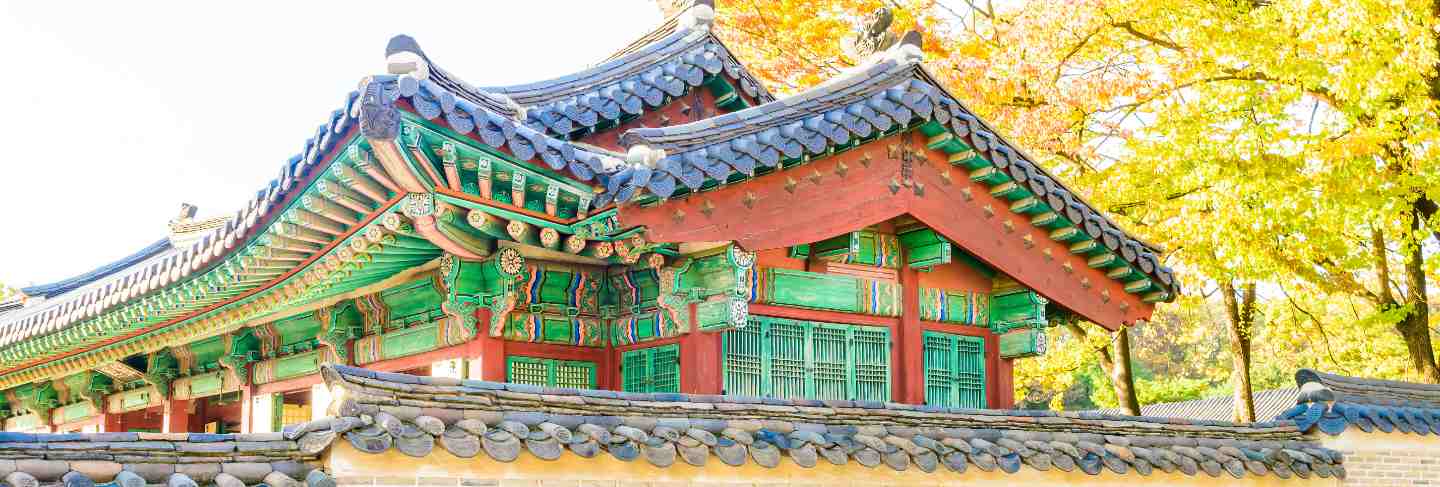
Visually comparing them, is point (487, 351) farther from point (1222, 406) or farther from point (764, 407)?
point (1222, 406)

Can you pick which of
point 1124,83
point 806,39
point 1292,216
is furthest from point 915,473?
point 806,39

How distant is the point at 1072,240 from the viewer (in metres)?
12.5

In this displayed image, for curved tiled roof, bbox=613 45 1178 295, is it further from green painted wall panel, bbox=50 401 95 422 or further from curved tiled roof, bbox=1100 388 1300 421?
curved tiled roof, bbox=1100 388 1300 421

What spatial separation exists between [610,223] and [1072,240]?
492cm

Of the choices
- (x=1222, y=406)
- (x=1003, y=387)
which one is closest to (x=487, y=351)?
(x=1003, y=387)

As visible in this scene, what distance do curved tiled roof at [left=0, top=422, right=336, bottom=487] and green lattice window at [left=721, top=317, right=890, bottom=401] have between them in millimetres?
4844

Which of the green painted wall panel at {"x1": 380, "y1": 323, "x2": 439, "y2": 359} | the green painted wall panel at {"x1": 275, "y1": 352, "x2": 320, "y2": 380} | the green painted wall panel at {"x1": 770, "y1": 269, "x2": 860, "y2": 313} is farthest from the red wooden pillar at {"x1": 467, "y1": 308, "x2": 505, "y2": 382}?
the green painted wall panel at {"x1": 275, "y1": 352, "x2": 320, "y2": 380}

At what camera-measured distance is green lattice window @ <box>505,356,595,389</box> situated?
11.1 m

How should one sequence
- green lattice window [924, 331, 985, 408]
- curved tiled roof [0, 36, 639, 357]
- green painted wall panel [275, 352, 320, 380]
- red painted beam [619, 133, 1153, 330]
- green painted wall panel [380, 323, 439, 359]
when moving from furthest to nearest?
green painted wall panel [275, 352, 320, 380], green lattice window [924, 331, 985, 408], green painted wall panel [380, 323, 439, 359], red painted beam [619, 133, 1153, 330], curved tiled roof [0, 36, 639, 357]

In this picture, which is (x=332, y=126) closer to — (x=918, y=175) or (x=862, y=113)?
(x=862, y=113)

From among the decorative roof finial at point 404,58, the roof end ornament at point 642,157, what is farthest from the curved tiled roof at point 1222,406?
the decorative roof finial at point 404,58

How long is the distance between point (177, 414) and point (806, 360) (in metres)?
9.42

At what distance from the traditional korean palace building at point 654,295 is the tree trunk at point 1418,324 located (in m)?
7.23

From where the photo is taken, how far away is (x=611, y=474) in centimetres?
746
